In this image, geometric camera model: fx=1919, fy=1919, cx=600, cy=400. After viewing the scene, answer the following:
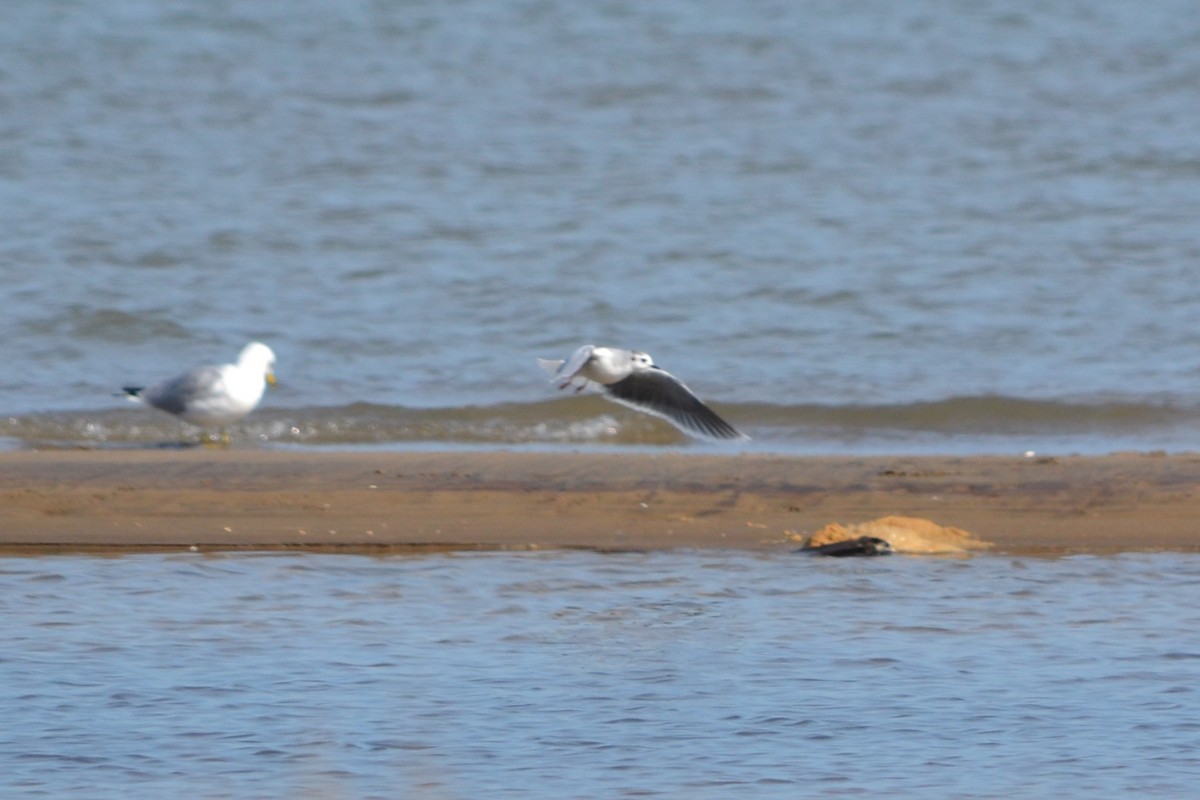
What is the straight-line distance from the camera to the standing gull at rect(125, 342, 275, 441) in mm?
Answer: 8352

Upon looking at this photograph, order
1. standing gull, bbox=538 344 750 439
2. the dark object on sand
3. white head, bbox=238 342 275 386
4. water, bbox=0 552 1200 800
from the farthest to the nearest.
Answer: white head, bbox=238 342 275 386 → standing gull, bbox=538 344 750 439 → the dark object on sand → water, bbox=0 552 1200 800

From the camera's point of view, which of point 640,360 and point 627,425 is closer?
point 640,360

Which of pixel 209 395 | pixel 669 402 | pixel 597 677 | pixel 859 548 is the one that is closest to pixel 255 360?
pixel 209 395

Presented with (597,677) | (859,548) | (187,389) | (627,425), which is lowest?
(597,677)

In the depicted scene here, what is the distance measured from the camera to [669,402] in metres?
7.27

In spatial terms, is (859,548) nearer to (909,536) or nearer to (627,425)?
(909,536)

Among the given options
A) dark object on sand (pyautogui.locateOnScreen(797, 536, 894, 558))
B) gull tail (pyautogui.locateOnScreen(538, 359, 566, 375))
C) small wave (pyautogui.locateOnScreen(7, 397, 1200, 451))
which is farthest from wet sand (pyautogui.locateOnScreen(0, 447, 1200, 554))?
small wave (pyautogui.locateOnScreen(7, 397, 1200, 451))

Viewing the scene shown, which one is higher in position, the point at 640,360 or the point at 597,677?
the point at 640,360

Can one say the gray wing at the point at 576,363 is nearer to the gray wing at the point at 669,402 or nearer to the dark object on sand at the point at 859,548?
the gray wing at the point at 669,402

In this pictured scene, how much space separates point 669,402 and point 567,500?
0.62 metres

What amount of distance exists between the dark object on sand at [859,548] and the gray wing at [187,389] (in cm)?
330

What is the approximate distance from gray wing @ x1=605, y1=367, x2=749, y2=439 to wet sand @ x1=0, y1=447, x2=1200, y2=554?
0.20 meters

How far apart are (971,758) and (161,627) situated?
2.24m

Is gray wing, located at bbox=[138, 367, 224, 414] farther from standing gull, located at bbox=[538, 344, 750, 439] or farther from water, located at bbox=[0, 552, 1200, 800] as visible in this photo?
water, located at bbox=[0, 552, 1200, 800]
